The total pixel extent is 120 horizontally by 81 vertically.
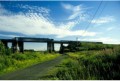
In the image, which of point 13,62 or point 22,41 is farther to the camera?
point 22,41

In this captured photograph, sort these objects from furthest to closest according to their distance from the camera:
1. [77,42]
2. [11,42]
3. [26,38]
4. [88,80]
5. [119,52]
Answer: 1. [77,42]
2. [26,38]
3. [11,42]
4. [119,52]
5. [88,80]

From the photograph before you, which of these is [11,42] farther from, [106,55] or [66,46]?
[106,55]

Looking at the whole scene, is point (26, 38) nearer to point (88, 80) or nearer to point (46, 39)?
point (46, 39)

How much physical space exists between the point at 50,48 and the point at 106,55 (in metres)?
58.0

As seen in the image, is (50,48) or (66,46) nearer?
(50,48)

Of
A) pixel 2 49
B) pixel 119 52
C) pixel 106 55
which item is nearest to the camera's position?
pixel 119 52

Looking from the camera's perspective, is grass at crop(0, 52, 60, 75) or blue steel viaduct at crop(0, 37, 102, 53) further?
blue steel viaduct at crop(0, 37, 102, 53)

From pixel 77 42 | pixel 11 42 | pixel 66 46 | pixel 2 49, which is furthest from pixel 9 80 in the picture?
pixel 66 46

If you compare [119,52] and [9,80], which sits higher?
[119,52]

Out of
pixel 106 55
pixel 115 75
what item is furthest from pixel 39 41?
pixel 115 75

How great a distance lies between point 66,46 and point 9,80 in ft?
245

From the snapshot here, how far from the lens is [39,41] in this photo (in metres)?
63.7

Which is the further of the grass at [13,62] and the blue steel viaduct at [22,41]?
the blue steel viaduct at [22,41]

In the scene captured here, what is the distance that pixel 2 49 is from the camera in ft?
80.7
